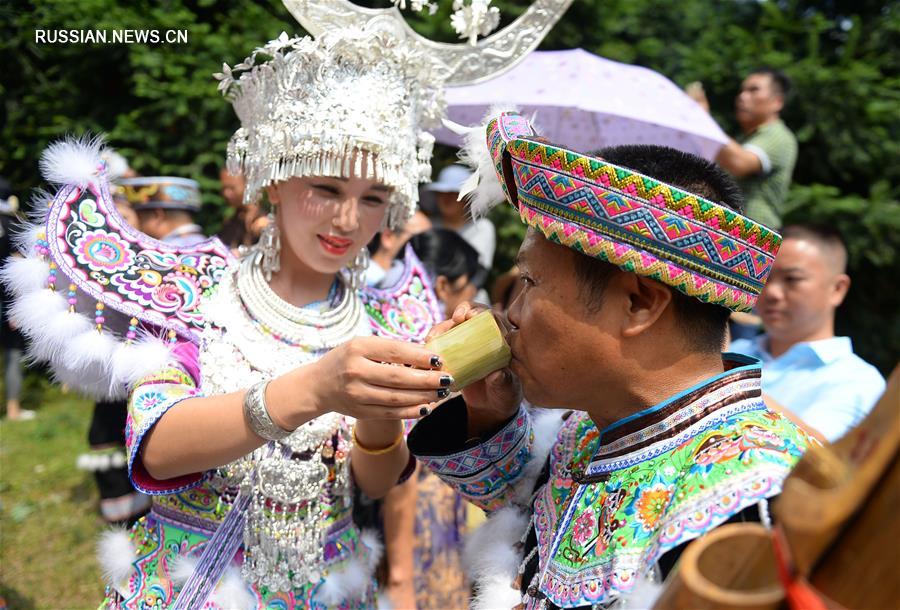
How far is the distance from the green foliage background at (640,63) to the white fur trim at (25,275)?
3459 millimetres

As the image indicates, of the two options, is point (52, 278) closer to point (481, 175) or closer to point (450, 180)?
point (481, 175)

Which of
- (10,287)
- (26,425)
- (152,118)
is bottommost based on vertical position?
(26,425)

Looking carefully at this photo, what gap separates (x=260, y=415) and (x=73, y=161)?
0.99 meters

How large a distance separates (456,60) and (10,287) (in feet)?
4.98

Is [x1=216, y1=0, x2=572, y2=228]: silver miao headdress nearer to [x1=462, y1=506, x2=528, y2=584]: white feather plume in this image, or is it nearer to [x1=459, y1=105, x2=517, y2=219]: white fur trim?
[x1=459, y1=105, x2=517, y2=219]: white fur trim

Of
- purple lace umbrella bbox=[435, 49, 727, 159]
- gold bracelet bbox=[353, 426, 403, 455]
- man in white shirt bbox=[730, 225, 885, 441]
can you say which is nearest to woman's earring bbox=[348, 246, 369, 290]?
gold bracelet bbox=[353, 426, 403, 455]

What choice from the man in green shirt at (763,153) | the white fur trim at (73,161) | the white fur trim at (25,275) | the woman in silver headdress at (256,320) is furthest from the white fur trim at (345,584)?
the man in green shirt at (763,153)

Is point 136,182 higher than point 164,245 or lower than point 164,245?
lower

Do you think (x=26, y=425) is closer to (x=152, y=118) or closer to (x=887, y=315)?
(x=152, y=118)

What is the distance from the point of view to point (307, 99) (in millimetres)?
2123

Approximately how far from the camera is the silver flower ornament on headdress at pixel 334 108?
2.09 m

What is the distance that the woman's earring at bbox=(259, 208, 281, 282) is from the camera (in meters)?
2.24

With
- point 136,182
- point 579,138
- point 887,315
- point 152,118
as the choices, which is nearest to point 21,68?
point 152,118

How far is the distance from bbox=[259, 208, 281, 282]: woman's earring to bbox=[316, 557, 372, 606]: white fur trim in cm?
87
